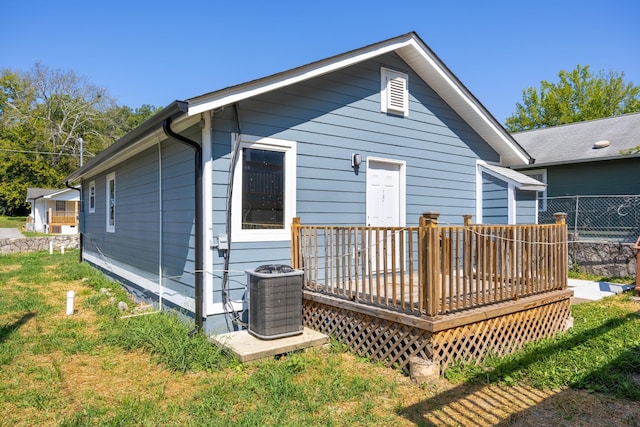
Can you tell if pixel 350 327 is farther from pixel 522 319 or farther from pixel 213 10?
pixel 213 10

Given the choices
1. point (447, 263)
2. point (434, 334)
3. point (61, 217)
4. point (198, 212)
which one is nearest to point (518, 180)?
point (447, 263)

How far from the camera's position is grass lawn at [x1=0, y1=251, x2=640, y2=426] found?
3.01m

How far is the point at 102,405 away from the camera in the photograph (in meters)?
3.21

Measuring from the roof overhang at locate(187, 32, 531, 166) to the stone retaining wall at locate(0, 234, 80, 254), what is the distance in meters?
17.7

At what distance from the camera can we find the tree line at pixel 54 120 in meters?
29.9

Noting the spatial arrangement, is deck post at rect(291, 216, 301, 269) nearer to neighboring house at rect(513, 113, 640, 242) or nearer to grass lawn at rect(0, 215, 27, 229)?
neighboring house at rect(513, 113, 640, 242)

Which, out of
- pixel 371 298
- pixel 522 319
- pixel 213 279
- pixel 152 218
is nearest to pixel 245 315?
pixel 213 279

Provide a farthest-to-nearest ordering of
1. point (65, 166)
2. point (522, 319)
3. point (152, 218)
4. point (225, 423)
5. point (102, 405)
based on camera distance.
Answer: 1. point (65, 166)
2. point (152, 218)
3. point (522, 319)
4. point (102, 405)
5. point (225, 423)

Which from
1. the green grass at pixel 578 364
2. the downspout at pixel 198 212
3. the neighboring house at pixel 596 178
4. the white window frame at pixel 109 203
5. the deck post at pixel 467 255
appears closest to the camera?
the green grass at pixel 578 364

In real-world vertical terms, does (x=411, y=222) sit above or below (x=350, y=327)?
above

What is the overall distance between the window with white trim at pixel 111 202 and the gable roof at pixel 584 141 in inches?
437

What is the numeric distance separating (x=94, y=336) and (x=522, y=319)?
5.20 metres

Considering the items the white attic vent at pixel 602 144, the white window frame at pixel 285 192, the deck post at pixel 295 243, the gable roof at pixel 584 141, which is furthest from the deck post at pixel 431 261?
the white attic vent at pixel 602 144

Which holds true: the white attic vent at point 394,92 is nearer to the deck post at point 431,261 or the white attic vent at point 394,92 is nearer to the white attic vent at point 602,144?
the deck post at point 431,261
